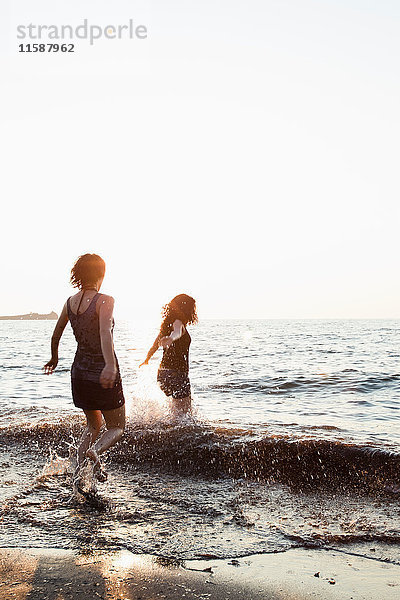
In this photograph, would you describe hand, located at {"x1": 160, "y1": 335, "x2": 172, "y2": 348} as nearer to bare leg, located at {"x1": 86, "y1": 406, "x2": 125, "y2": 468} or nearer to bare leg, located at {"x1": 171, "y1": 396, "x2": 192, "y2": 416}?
bare leg, located at {"x1": 171, "y1": 396, "x2": 192, "y2": 416}

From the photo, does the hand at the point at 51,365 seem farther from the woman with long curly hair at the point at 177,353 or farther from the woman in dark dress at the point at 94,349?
the woman with long curly hair at the point at 177,353

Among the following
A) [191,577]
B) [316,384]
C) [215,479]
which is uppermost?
[191,577]

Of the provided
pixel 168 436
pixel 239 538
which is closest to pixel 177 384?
pixel 168 436

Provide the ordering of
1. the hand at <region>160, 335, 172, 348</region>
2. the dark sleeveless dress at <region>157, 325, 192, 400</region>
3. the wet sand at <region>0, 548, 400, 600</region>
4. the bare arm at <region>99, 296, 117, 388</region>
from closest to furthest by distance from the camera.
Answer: the wet sand at <region>0, 548, 400, 600</region> < the bare arm at <region>99, 296, 117, 388</region> < the hand at <region>160, 335, 172, 348</region> < the dark sleeveless dress at <region>157, 325, 192, 400</region>

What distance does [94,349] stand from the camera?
4820mm

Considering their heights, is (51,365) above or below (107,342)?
below

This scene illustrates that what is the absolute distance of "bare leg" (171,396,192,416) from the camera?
7679 millimetres

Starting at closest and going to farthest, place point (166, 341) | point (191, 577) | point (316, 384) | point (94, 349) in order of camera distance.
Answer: point (191, 577), point (94, 349), point (166, 341), point (316, 384)

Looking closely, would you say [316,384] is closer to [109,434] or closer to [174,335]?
[174,335]

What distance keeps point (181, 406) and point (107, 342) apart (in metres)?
3.25

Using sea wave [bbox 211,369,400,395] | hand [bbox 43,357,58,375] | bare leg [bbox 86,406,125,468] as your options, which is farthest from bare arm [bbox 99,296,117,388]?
sea wave [bbox 211,369,400,395]

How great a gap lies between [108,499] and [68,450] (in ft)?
9.36

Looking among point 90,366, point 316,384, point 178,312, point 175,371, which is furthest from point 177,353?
point 316,384

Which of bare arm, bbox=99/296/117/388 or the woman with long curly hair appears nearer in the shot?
bare arm, bbox=99/296/117/388
